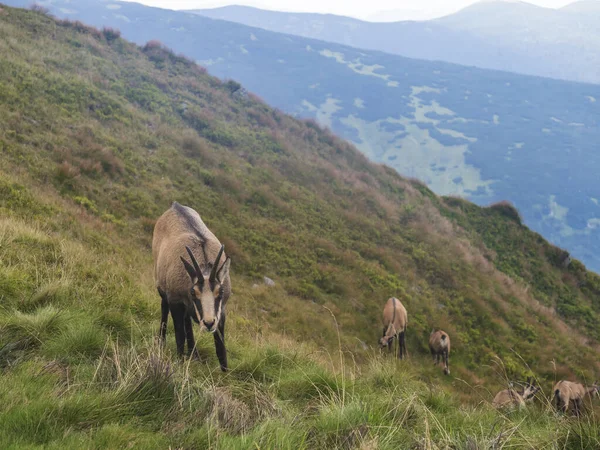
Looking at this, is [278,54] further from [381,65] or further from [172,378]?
[172,378]

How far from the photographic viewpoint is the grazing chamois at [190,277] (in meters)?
4.35

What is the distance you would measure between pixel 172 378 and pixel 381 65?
562 ft

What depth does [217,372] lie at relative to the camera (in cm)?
472

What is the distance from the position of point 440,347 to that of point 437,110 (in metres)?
132

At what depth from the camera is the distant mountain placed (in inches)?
3895

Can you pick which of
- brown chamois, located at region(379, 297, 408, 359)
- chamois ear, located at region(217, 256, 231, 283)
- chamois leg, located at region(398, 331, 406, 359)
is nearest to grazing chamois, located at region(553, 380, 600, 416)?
brown chamois, located at region(379, 297, 408, 359)

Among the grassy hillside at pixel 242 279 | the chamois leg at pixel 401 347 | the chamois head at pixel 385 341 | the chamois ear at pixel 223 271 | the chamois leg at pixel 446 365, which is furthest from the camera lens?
the chamois leg at pixel 401 347

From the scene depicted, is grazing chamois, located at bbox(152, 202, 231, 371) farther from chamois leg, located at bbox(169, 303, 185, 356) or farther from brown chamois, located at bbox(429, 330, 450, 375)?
brown chamois, located at bbox(429, 330, 450, 375)

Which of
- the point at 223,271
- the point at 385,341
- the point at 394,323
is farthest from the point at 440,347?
the point at 223,271

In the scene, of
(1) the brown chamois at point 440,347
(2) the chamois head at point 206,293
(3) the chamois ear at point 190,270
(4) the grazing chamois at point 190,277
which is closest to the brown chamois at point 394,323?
(1) the brown chamois at point 440,347

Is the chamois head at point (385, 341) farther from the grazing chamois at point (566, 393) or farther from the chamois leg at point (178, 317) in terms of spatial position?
the chamois leg at point (178, 317)

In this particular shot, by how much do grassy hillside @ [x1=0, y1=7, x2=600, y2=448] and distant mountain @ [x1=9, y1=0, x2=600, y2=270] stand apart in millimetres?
79058

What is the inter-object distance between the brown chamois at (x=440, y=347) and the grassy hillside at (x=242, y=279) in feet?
1.63

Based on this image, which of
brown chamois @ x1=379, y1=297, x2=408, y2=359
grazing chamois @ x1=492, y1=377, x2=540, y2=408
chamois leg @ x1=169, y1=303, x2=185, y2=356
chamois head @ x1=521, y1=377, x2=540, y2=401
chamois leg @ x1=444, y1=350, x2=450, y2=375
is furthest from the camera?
chamois leg @ x1=444, y1=350, x2=450, y2=375
